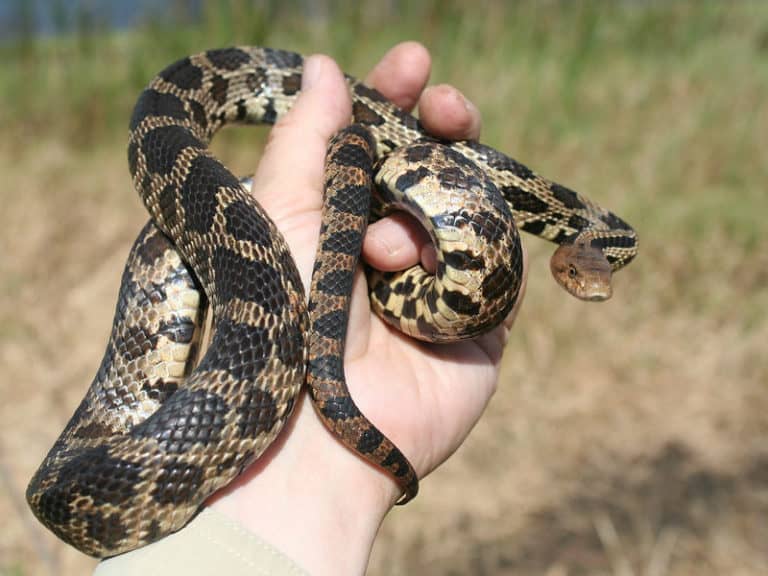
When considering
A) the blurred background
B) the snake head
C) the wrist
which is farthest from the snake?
the blurred background

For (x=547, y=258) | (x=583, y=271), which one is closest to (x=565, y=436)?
(x=547, y=258)

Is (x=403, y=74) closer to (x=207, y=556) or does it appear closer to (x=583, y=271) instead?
(x=583, y=271)

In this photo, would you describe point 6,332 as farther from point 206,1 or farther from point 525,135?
point 525,135

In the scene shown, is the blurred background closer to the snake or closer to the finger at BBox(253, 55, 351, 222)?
the snake

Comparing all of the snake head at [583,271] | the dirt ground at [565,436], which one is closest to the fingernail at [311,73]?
the snake head at [583,271]

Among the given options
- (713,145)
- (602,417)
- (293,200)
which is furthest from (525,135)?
(293,200)

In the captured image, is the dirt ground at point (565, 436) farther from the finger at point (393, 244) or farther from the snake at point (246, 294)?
the finger at point (393, 244)
